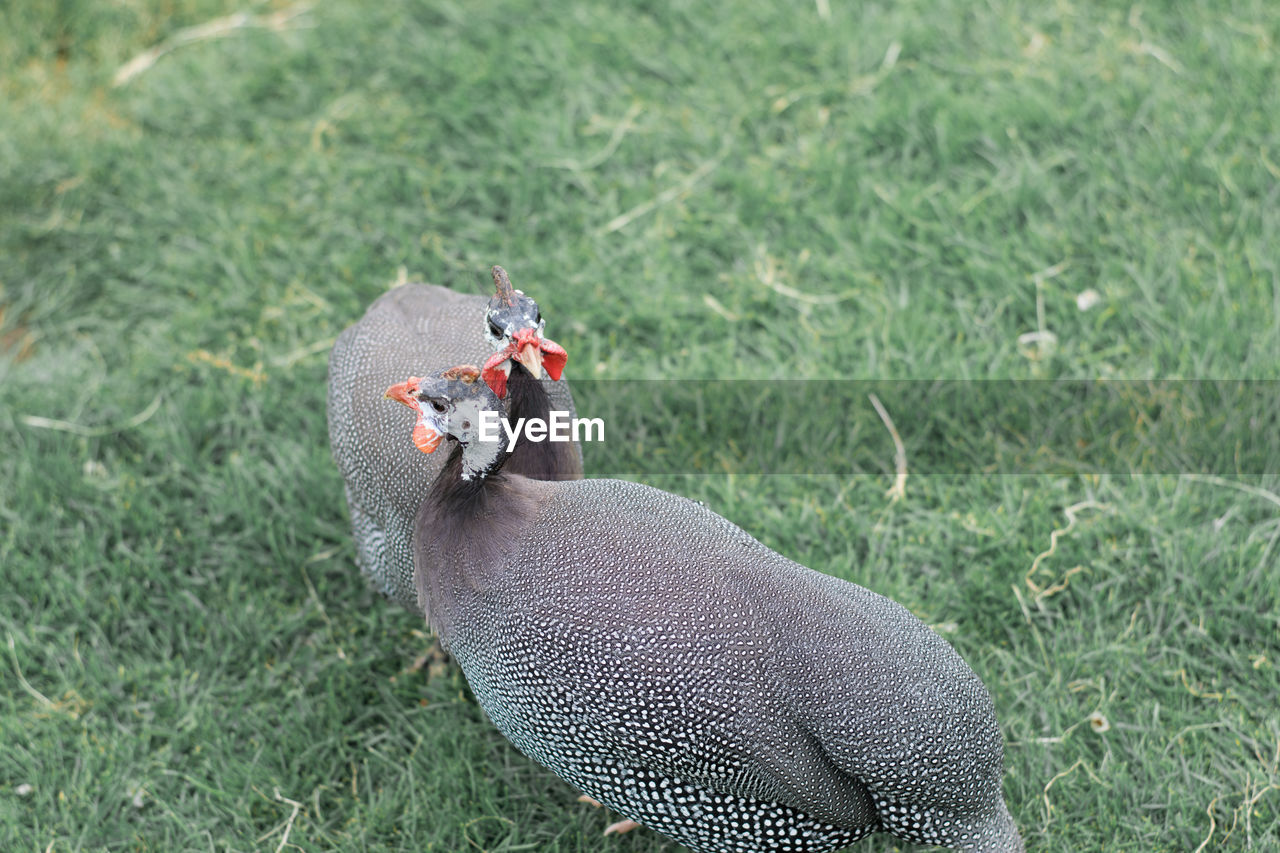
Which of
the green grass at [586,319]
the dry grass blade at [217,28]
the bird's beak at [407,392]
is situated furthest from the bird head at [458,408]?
the dry grass blade at [217,28]

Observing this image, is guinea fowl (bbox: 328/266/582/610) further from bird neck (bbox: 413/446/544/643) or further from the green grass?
the green grass

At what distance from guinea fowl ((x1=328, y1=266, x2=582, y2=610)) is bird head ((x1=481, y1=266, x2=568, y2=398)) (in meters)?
0.06

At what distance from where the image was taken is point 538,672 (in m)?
2.28

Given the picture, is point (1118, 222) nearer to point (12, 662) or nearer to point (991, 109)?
point (991, 109)

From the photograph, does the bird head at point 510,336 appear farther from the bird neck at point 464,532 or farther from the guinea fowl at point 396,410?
the bird neck at point 464,532

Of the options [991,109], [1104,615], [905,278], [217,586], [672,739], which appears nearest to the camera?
[672,739]

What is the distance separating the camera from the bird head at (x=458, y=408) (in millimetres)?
2305

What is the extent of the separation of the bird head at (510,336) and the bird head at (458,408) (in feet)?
0.17

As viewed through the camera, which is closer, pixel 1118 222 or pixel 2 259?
pixel 1118 222

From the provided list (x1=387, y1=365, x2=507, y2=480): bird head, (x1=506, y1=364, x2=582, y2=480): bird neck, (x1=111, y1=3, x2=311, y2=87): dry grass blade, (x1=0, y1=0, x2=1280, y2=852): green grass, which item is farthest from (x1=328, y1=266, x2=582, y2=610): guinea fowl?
(x1=111, y1=3, x2=311, y2=87): dry grass blade

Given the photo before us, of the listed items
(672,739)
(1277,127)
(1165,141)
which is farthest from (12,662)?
(1277,127)

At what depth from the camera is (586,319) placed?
3795 mm

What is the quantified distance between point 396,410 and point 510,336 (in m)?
0.53

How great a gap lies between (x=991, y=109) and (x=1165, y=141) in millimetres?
567
